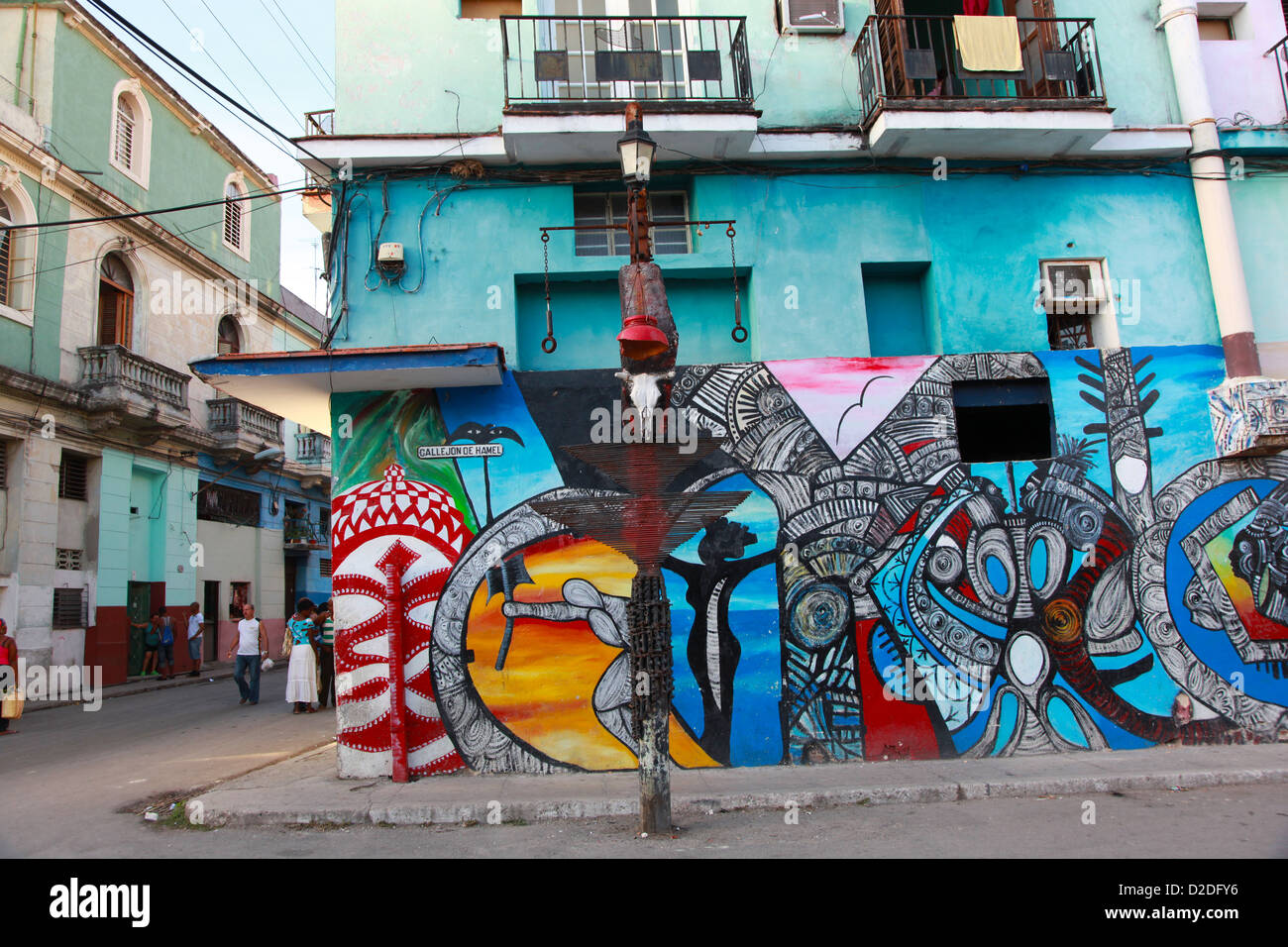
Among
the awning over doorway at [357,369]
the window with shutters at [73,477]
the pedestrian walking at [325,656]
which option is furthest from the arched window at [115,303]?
the awning over doorway at [357,369]

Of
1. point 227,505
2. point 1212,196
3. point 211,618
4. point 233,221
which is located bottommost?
point 211,618

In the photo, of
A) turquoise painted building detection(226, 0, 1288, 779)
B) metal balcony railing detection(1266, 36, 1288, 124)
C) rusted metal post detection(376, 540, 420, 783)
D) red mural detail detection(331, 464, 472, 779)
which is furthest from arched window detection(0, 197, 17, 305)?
metal balcony railing detection(1266, 36, 1288, 124)

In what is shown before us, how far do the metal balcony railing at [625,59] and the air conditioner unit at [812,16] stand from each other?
57 cm

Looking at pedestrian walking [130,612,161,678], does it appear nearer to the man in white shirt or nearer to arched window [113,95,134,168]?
the man in white shirt

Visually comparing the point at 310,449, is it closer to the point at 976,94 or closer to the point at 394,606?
the point at 394,606

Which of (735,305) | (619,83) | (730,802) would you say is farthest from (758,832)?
(619,83)

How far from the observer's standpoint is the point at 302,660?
12578mm

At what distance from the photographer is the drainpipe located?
29.4ft

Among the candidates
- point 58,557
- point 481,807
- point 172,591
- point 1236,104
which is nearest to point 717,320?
point 481,807

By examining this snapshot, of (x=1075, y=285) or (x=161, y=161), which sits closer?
(x=1075, y=285)

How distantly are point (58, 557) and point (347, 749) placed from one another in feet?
43.0

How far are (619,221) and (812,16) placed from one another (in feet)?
10.9

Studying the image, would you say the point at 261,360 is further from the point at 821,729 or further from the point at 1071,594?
the point at 1071,594

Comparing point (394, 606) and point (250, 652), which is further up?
point (394, 606)
